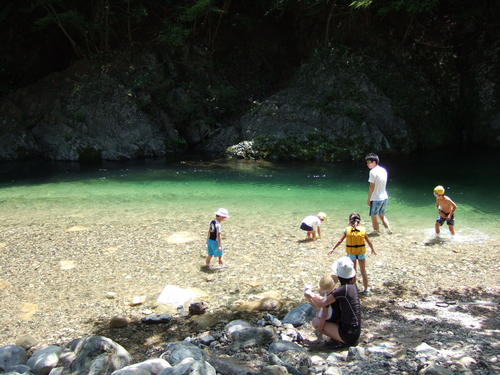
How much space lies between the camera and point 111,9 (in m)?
24.9

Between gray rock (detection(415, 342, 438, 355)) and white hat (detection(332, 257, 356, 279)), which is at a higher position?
white hat (detection(332, 257, 356, 279))

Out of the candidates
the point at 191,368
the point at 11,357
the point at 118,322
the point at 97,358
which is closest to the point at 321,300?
the point at 191,368

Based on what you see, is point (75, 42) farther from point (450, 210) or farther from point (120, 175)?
point (450, 210)

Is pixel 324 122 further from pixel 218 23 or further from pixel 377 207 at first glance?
pixel 377 207

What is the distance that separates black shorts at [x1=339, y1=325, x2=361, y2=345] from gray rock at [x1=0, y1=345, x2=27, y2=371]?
4.09 metres

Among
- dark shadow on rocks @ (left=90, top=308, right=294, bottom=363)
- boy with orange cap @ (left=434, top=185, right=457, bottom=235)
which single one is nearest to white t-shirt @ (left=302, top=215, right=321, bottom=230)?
boy with orange cap @ (left=434, top=185, right=457, bottom=235)

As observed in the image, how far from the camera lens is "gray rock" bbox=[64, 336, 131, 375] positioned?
519cm

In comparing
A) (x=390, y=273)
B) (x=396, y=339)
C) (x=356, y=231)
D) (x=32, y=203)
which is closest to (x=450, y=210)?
(x=390, y=273)

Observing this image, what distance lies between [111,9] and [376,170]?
1987cm

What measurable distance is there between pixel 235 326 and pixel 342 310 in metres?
1.54

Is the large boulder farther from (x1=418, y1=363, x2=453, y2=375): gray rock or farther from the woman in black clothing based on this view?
(x1=418, y1=363, x2=453, y2=375): gray rock

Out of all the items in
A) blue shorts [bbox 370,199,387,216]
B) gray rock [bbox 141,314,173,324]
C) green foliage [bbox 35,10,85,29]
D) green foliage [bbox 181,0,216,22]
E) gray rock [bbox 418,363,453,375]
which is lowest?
gray rock [bbox 141,314,173,324]

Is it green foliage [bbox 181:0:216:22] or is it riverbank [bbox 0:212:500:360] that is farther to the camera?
green foliage [bbox 181:0:216:22]

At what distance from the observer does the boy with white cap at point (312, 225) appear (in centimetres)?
1056
